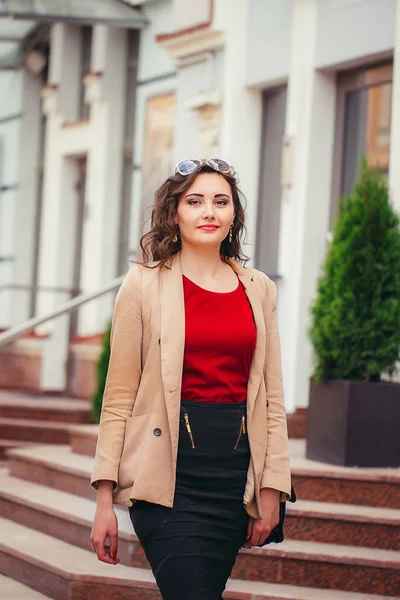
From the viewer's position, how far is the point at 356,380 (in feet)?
22.1

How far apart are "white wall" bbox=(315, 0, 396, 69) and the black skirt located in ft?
16.3

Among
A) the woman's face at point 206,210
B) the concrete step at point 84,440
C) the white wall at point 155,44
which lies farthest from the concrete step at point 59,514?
the white wall at point 155,44

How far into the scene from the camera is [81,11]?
1167 cm

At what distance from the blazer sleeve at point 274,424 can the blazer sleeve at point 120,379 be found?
1.26 feet

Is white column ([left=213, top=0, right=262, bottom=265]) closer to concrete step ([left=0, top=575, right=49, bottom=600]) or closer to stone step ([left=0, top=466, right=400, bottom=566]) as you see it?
stone step ([left=0, top=466, right=400, bottom=566])

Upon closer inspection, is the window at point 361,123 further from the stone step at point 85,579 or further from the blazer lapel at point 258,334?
the blazer lapel at point 258,334

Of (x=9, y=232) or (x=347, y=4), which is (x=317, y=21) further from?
(x=9, y=232)

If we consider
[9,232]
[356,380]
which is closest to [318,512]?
[356,380]

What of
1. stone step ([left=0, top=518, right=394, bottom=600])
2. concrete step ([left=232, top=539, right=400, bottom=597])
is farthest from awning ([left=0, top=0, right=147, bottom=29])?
concrete step ([left=232, top=539, right=400, bottom=597])

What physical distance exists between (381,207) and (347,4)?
2094 mm

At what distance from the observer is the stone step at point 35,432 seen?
34.3 ft

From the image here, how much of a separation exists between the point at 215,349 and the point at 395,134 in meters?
4.40

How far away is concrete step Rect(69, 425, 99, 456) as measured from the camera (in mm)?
8242

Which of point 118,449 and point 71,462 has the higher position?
point 118,449
